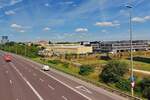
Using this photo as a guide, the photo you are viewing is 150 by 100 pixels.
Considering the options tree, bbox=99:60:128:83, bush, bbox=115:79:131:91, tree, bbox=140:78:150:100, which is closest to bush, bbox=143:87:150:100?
tree, bbox=140:78:150:100

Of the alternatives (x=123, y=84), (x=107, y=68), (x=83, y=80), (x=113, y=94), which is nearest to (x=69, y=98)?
(x=113, y=94)

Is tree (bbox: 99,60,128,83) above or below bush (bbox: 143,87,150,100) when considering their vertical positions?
above

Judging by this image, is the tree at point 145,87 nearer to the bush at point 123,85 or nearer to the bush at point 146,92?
the bush at point 146,92

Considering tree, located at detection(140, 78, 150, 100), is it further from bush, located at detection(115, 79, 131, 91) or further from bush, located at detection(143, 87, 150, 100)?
bush, located at detection(115, 79, 131, 91)

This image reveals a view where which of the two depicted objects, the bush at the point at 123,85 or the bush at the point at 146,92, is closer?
the bush at the point at 146,92

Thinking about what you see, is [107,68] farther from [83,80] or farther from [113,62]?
[83,80]

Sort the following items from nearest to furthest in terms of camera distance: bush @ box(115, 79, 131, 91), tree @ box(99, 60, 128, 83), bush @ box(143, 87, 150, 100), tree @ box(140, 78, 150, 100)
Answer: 1. bush @ box(143, 87, 150, 100)
2. tree @ box(140, 78, 150, 100)
3. bush @ box(115, 79, 131, 91)
4. tree @ box(99, 60, 128, 83)

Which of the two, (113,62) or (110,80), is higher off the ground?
(113,62)

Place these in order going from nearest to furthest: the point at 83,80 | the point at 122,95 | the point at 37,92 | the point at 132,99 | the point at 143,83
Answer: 1. the point at 132,99
2. the point at 122,95
3. the point at 37,92
4. the point at 143,83
5. the point at 83,80

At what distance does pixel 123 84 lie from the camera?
4106 cm

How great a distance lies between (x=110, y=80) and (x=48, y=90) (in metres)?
14.6

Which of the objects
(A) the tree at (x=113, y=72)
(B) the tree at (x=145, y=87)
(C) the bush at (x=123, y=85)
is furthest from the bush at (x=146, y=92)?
(A) the tree at (x=113, y=72)

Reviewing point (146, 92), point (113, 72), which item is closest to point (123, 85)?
point (146, 92)

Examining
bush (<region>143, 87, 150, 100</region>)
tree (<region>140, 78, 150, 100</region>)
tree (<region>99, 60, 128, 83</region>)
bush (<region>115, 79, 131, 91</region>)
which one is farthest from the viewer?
tree (<region>99, 60, 128, 83</region>)
